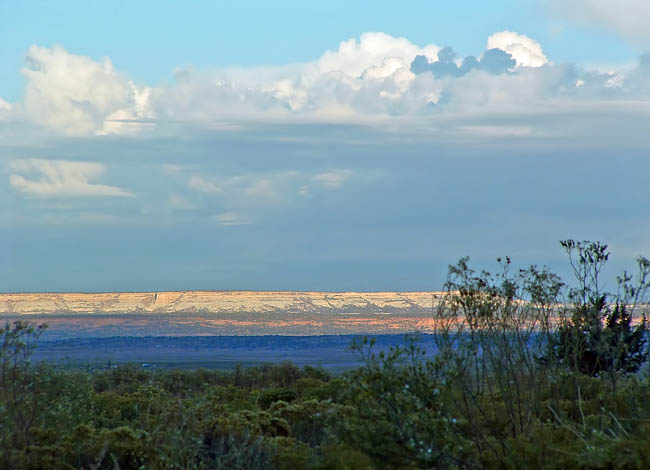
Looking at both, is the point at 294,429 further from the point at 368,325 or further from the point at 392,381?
the point at 368,325

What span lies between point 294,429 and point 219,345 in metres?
68.8

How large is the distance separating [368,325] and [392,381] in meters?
78.2

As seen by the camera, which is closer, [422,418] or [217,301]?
[422,418]

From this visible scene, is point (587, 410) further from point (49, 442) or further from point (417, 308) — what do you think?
point (417, 308)

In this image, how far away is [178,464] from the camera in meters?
8.46

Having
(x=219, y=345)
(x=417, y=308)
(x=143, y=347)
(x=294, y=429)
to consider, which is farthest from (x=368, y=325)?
(x=294, y=429)

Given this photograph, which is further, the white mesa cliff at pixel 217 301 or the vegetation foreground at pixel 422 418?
the white mesa cliff at pixel 217 301

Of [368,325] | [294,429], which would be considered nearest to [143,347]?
[368,325]

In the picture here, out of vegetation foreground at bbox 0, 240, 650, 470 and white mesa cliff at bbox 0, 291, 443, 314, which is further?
white mesa cliff at bbox 0, 291, 443, 314

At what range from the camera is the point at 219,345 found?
80.2m

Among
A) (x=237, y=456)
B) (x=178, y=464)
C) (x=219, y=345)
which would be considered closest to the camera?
(x=178, y=464)

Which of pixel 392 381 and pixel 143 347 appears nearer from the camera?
pixel 392 381

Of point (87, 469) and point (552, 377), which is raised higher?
point (552, 377)

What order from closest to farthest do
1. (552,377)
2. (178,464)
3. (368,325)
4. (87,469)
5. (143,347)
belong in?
(178,464) → (87,469) → (552,377) → (143,347) → (368,325)
